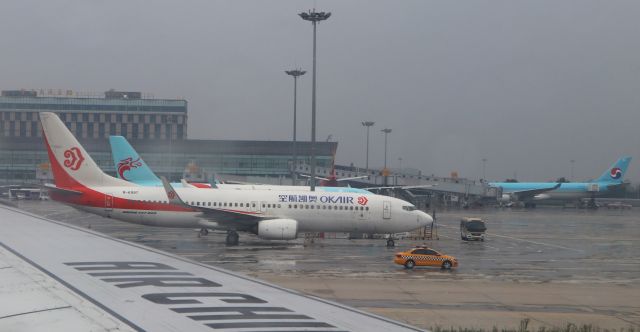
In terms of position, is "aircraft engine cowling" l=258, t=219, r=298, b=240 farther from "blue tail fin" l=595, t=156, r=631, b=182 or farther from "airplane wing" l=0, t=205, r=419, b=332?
"blue tail fin" l=595, t=156, r=631, b=182

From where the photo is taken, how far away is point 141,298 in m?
5.39

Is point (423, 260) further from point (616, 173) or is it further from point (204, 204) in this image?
point (616, 173)

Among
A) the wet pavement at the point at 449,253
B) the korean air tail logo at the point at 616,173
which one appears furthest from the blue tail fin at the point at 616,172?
the wet pavement at the point at 449,253

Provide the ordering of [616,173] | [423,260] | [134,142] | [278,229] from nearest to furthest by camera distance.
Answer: [423,260] < [278,229] < [134,142] < [616,173]

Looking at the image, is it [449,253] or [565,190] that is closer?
[449,253]

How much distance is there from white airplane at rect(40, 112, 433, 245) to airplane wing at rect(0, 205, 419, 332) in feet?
82.9

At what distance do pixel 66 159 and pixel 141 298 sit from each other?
99.8ft

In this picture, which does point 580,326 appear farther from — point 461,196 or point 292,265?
point 461,196

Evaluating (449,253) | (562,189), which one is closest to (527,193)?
(562,189)

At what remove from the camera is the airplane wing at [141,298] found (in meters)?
4.61

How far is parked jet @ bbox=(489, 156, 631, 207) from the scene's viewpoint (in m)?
91.9

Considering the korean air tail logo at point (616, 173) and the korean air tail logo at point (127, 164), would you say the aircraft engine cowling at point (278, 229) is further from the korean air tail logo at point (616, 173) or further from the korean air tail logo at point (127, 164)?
the korean air tail logo at point (616, 173)

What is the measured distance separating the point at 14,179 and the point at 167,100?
45815 millimetres

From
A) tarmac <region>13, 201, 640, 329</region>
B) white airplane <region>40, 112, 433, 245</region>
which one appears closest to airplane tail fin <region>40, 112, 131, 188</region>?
white airplane <region>40, 112, 433, 245</region>
